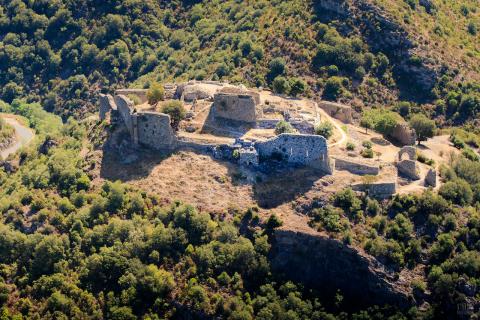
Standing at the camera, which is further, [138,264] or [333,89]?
[333,89]

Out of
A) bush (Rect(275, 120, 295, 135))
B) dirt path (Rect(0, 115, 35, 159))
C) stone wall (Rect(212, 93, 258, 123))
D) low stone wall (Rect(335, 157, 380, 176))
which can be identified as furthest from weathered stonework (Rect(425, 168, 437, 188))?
dirt path (Rect(0, 115, 35, 159))

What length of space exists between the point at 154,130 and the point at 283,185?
16.0 m

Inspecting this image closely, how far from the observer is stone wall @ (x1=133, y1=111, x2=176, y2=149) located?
107 meters

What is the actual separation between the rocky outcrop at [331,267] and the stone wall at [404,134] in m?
23.4

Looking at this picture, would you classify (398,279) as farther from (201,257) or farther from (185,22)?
(185,22)

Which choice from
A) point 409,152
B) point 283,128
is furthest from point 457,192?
point 283,128

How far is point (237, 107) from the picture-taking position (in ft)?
360

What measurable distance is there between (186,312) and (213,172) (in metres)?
16.8

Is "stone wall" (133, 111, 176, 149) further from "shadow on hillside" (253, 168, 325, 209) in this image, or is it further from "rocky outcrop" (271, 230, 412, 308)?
"rocky outcrop" (271, 230, 412, 308)

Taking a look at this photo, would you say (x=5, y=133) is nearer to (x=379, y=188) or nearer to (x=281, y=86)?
(x=281, y=86)

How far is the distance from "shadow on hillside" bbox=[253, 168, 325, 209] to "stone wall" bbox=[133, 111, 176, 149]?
11606 millimetres

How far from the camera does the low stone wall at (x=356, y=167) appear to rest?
105m

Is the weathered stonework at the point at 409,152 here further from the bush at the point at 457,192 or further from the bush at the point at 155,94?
the bush at the point at 155,94

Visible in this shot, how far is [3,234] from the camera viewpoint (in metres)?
101
